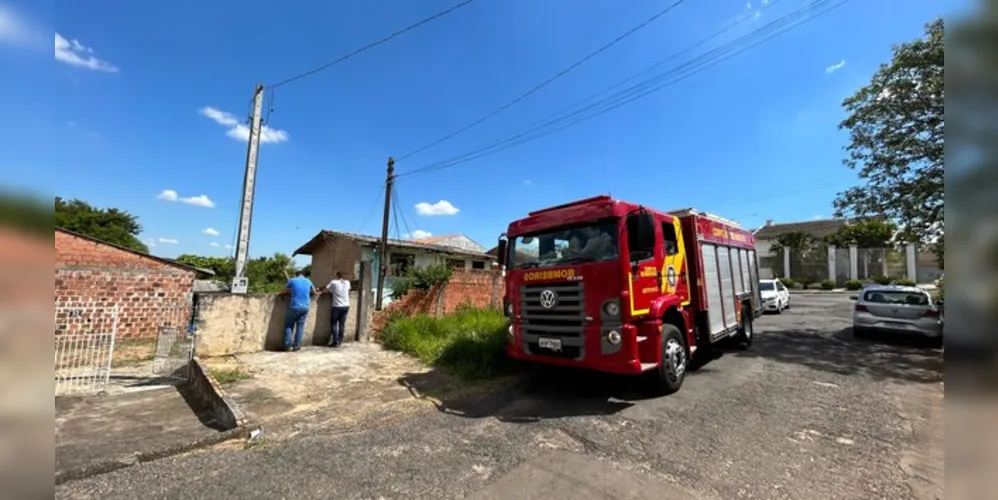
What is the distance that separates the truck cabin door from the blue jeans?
6.71m

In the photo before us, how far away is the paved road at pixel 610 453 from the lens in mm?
3320

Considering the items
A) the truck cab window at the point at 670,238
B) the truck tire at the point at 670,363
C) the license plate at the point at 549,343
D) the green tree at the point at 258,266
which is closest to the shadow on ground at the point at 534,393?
the truck tire at the point at 670,363

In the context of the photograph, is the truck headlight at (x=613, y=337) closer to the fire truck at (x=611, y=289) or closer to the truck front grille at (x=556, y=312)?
the fire truck at (x=611, y=289)

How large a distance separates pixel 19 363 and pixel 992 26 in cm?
207

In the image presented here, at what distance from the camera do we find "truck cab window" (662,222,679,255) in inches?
246

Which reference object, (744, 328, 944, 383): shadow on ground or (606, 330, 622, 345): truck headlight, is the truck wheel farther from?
(606, 330, 622, 345): truck headlight

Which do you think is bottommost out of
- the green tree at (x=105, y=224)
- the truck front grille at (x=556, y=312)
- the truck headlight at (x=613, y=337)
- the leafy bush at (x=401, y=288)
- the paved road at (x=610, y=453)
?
the paved road at (x=610, y=453)

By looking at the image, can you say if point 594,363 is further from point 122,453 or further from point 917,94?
point 917,94

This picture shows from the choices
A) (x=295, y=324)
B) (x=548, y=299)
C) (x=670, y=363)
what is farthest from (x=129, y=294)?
(x=670, y=363)

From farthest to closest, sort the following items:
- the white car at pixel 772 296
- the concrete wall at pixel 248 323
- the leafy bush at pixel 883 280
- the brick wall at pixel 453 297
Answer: the leafy bush at pixel 883 280, the white car at pixel 772 296, the brick wall at pixel 453 297, the concrete wall at pixel 248 323

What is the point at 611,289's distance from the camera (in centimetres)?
529

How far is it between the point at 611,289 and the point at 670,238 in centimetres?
176

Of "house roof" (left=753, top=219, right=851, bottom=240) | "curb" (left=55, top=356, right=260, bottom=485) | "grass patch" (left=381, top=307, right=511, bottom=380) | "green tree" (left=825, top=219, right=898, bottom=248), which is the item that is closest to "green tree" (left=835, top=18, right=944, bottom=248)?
"grass patch" (left=381, top=307, right=511, bottom=380)

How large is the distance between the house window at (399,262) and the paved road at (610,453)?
13.4 m
